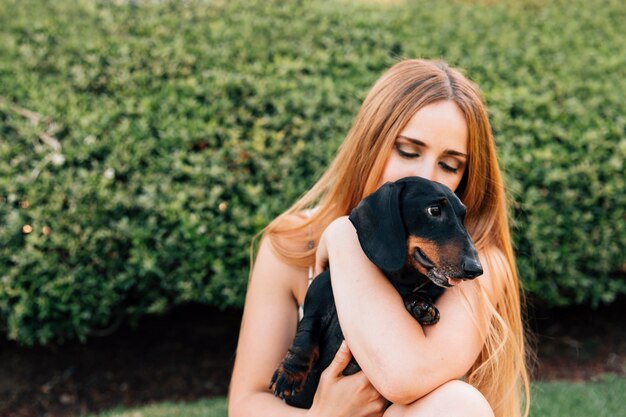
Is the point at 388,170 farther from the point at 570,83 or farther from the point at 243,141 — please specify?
the point at 570,83

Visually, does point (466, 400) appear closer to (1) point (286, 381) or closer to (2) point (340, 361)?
(2) point (340, 361)

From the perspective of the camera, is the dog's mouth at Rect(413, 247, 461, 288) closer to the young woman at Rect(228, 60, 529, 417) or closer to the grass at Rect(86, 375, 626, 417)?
the young woman at Rect(228, 60, 529, 417)

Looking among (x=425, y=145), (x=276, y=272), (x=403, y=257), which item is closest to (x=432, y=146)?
(x=425, y=145)

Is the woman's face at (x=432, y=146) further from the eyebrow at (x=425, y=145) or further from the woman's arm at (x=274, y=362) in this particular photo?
Result: the woman's arm at (x=274, y=362)

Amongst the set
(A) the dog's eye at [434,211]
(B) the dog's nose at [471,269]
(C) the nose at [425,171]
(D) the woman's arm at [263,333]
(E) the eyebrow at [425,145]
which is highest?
(E) the eyebrow at [425,145]

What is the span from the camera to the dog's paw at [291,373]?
7.59 ft

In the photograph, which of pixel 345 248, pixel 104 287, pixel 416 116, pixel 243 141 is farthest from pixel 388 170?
pixel 104 287

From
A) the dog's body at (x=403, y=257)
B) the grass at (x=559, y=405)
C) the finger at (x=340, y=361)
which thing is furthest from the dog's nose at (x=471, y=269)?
the grass at (x=559, y=405)

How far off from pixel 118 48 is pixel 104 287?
204 centimetres

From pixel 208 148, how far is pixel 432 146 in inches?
72.0

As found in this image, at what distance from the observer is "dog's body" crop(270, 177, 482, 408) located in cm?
200

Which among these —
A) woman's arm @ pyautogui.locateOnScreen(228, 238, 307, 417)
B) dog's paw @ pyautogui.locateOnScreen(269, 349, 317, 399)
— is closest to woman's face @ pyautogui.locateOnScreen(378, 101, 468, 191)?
woman's arm @ pyautogui.locateOnScreen(228, 238, 307, 417)

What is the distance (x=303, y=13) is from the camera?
577 centimetres

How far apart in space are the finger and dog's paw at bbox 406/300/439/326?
26 cm
